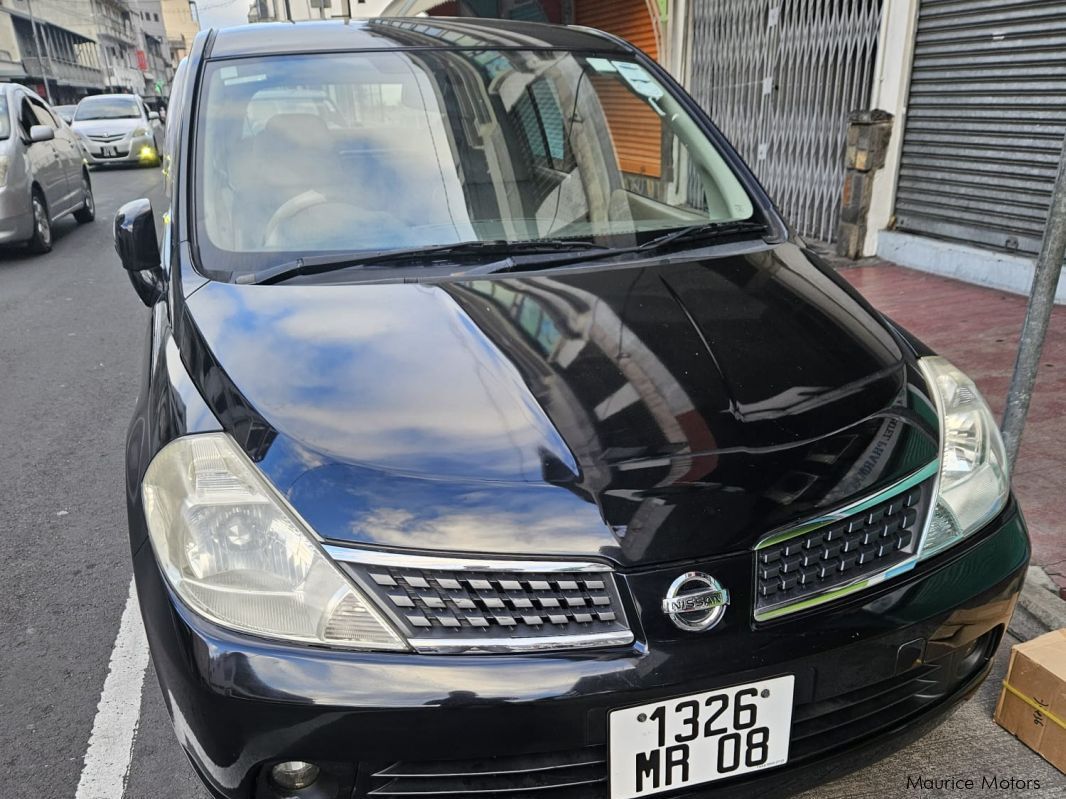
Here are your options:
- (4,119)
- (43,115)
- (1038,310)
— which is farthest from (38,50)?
(1038,310)

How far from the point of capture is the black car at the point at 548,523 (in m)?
1.39

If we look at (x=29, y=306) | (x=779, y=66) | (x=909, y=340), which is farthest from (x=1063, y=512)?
(x=29, y=306)

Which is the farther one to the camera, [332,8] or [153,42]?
[153,42]

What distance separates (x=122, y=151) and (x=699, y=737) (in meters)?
17.8

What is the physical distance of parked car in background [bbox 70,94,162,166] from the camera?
1625cm

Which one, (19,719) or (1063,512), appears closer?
(19,719)

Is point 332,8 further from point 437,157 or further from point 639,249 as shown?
point 639,249

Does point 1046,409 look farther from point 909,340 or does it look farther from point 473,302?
point 473,302

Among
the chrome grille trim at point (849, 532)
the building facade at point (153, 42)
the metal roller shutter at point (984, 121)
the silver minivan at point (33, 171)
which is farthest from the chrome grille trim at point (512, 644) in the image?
the building facade at point (153, 42)

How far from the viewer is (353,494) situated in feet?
4.74

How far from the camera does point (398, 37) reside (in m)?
2.83

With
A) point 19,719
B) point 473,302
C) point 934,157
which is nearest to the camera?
point 473,302

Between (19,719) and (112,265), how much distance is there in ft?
22.2

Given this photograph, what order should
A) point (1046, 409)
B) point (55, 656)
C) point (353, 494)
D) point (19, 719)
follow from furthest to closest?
point (1046, 409) → point (55, 656) → point (19, 719) → point (353, 494)
